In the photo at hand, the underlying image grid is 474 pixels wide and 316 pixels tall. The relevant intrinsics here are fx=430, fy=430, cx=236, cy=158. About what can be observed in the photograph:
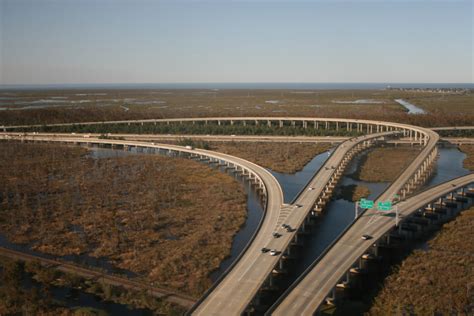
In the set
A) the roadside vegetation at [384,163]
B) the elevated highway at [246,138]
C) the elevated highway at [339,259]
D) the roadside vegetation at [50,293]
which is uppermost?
the elevated highway at [246,138]

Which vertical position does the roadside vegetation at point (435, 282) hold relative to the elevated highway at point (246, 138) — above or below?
below

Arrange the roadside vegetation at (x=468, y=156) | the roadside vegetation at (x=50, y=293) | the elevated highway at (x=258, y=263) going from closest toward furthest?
1. the elevated highway at (x=258, y=263)
2. the roadside vegetation at (x=50, y=293)
3. the roadside vegetation at (x=468, y=156)

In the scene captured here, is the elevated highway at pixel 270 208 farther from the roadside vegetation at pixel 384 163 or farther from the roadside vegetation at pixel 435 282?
the roadside vegetation at pixel 435 282

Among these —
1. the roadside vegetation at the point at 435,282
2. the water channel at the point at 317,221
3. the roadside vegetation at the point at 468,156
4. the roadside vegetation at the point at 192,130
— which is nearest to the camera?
the roadside vegetation at the point at 435,282

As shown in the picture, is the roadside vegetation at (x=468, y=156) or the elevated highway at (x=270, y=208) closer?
the elevated highway at (x=270, y=208)

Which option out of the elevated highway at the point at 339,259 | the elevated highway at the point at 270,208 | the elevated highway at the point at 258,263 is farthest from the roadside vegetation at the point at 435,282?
the elevated highway at the point at 270,208

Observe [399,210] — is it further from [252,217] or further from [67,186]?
[67,186]

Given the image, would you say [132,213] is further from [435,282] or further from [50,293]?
[435,282]
